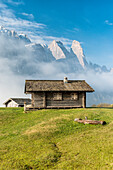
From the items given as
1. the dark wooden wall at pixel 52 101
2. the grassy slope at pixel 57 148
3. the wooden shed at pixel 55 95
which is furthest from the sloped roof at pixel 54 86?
the grassy slope at pixel 57 148

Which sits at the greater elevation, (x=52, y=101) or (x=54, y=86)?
(x=54, y=86)

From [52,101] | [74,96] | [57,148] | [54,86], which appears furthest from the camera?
[54,86]

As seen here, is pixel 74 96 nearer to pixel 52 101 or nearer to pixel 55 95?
pixel 55 95

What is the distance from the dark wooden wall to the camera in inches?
1396

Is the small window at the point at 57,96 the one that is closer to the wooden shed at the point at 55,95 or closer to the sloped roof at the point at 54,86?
the wooden shed at the point at 55,95

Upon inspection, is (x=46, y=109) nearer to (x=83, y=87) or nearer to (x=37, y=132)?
(x=83, y=87)

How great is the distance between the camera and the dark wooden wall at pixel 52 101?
35.5 meters

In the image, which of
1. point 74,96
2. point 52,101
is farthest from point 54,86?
point 74,96

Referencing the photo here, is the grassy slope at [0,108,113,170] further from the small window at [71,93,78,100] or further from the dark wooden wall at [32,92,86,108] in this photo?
the small window at [71,93,78,100]

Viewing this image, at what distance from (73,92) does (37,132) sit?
18.3 metres

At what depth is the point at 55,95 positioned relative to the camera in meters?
36.0

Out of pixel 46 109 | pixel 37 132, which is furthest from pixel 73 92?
pixel 37 132

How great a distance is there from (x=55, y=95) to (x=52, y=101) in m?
1.37

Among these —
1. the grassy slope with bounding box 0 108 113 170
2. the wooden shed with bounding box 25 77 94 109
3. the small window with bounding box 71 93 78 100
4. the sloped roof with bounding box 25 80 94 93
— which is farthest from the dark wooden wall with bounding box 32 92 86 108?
the grassy slope with bounding box 0 108 113 170
